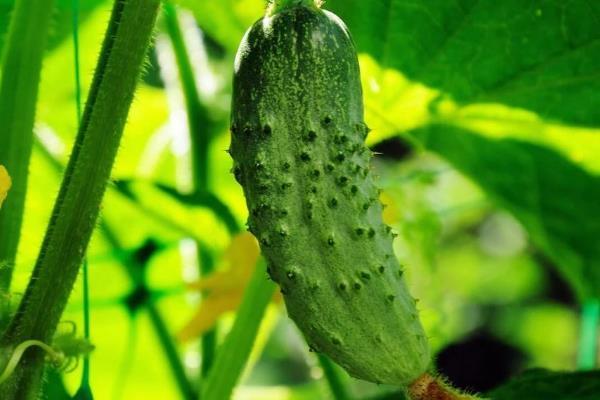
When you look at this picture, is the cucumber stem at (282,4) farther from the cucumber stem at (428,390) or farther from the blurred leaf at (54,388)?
the blurred leaf at (54,388)

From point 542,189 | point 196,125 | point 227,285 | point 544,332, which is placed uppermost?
point 544,332

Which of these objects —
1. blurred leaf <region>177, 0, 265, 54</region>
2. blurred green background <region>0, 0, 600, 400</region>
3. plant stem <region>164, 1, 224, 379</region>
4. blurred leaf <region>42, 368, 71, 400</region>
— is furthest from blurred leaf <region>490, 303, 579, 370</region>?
blurred leaf <region>42, 368, 71, 400</region>

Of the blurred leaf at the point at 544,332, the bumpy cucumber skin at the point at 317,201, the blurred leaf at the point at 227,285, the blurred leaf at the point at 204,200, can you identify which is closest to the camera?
the bumpy cucumber skin at the point at 317,201

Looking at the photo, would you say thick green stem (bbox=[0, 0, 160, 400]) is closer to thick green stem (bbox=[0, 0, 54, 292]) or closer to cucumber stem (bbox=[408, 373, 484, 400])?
thick green stem (bbox=[0, 0, 54, 292])

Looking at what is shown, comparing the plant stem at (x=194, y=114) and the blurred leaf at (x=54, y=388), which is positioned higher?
the plant stem at (x=194, y=114)

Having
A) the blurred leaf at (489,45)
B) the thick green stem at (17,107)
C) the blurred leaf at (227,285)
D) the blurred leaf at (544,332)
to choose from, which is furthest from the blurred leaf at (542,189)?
the blurred leaf at (544,332)

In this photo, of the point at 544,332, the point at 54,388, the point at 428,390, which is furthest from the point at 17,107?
the point at 544,332

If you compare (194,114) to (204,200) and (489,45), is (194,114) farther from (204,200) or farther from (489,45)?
(489,45)
